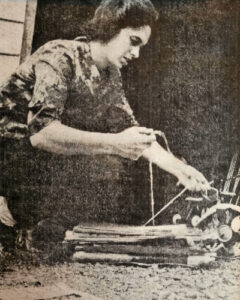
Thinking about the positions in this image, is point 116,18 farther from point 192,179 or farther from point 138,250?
point 138,250

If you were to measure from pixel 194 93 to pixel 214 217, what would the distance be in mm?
894

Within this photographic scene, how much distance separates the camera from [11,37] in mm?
2881

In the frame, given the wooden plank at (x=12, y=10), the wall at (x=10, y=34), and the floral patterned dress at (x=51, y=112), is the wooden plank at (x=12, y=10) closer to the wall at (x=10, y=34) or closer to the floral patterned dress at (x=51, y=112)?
the wall at (x=10, y=34)

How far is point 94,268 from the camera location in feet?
Result: 8.88

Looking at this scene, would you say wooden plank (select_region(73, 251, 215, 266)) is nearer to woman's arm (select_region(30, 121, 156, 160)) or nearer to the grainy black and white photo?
the grainy black and white photo

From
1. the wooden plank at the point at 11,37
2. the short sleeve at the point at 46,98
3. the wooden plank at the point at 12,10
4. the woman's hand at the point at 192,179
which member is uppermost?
the wooden plank at the point at 12,10

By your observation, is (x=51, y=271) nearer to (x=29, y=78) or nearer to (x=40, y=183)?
(x=40, y=183)

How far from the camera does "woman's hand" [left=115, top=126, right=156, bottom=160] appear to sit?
285 cm

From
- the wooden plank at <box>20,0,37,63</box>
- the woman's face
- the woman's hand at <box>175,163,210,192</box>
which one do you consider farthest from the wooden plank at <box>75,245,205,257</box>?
the wooden plank at <box>20,0,37,63</box>

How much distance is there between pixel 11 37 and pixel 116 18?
77cm

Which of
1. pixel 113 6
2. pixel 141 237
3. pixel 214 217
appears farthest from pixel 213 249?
pixel 113 6

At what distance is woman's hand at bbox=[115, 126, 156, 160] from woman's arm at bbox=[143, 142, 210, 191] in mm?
67

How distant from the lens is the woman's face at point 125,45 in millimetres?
2932

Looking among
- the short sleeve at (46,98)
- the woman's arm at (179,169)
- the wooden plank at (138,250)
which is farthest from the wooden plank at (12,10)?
the wooden plank at (138,250)
